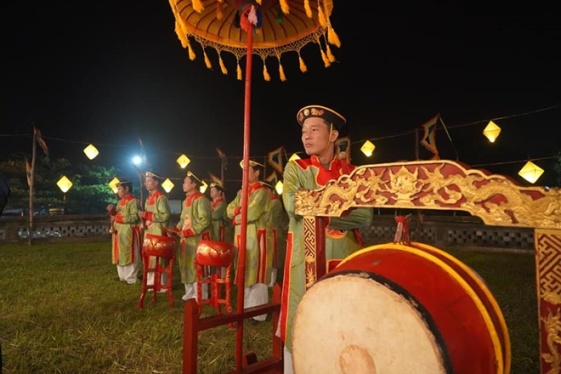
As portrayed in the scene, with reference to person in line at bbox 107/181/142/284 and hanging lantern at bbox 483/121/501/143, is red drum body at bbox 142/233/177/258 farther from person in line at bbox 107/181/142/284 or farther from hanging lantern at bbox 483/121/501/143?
hanging lantern at bbox 483/121/501/143

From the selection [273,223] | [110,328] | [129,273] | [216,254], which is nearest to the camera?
[110,328]

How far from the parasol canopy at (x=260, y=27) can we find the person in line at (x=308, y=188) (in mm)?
730

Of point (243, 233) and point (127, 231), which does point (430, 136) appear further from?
point (243, 233)

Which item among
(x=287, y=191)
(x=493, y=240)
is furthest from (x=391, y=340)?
(x=493, y=240)

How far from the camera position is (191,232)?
614cm

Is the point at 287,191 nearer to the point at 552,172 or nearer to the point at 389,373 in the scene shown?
the point at 389,373

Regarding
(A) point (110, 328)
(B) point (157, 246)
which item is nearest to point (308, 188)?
(A) point (110, 328)

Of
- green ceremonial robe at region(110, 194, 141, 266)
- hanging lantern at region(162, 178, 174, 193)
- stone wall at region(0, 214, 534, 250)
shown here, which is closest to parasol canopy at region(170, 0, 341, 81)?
green ceremonial robe at region(110, 194, 141, 266)

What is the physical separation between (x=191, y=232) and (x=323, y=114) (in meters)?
4.16

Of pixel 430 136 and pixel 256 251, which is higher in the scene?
pixel 430 136

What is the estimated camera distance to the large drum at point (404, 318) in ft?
4.52

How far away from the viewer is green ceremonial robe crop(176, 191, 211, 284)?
20.3 ft

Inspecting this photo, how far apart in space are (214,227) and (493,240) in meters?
9.12

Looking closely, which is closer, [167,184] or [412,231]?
[412,231]
